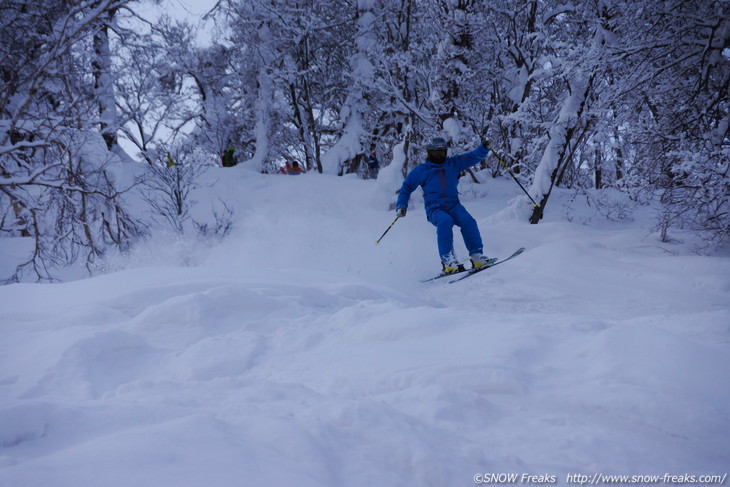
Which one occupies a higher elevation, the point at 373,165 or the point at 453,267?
the point at 373,165

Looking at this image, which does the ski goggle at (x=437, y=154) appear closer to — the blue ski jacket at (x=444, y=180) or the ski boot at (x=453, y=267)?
the blue ski jacket at (x=444, y=180)

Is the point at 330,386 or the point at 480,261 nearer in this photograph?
the point at 330,386

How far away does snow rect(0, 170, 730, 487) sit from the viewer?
51.8 inches

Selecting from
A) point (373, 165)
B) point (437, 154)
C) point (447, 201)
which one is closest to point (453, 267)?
A: point (447, 201)

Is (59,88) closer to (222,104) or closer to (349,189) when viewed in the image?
(349,189)

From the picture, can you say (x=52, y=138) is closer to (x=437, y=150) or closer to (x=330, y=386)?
(x=437, y=150)

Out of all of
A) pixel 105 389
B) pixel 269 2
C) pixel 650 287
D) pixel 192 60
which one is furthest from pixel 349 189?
pixel 192 60

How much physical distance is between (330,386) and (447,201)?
4715 mm

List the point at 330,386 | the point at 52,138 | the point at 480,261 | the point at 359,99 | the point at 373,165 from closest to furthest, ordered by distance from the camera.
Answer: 1. the point at 330,386
2. the point at 480,261
3. the point at 52,138
4. the point at 359,99
5. the point at 373,165

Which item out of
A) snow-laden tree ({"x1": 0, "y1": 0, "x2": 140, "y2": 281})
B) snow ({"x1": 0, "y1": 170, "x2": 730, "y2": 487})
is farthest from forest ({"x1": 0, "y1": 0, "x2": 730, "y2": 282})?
snow ({"x1": 0, "y1": 170, "x2": 730, "y2": 487})

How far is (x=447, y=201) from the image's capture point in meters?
6.36

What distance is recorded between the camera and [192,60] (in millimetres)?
20812

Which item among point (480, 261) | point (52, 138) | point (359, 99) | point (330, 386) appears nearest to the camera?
point (330, 386)

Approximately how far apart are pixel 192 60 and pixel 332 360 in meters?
22.7
